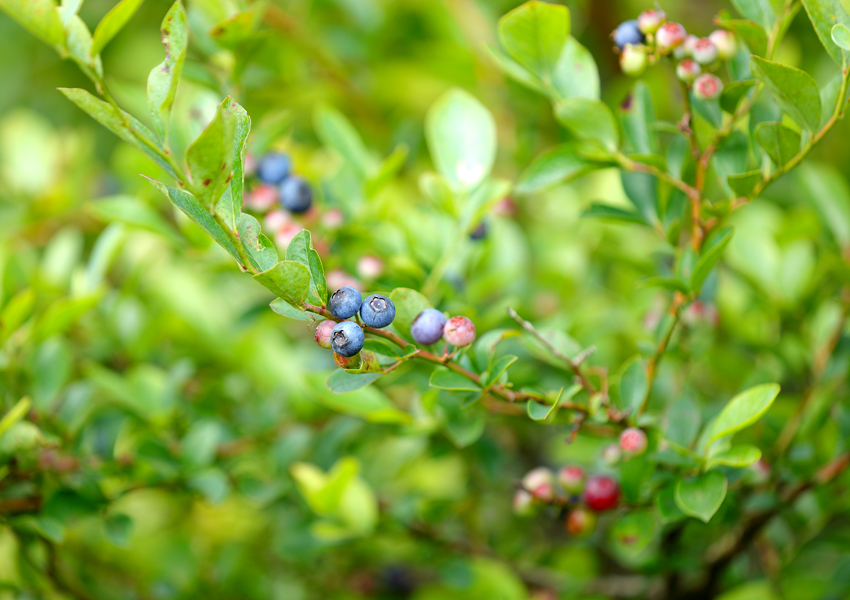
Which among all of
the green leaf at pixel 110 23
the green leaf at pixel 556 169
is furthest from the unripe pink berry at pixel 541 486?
the green leaf at pixel 110 23

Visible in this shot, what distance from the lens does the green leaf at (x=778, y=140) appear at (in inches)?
28.6

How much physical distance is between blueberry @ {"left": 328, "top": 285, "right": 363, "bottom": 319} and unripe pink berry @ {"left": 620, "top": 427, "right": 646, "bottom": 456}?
14.9 inches

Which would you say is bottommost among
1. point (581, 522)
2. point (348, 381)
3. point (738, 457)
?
point (581, 522)

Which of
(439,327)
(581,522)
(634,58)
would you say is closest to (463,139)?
(634,58)

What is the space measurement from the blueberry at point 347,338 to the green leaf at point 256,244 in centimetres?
9

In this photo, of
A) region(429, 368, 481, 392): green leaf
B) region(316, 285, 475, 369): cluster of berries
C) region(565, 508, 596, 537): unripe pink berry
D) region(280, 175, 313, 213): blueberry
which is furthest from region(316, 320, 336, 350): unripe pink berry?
region(565, 508, 596, 537): unripe pink berry

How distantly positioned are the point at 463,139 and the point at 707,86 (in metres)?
0.31

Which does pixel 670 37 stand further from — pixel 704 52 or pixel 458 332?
pixel 458 332

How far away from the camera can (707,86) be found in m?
0.79

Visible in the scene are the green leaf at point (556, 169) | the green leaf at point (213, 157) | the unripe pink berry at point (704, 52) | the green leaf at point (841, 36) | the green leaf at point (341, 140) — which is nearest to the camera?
the green leaf at point (213, 157)

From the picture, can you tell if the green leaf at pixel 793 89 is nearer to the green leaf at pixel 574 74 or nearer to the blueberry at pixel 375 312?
the green leaf at pixel 574 74

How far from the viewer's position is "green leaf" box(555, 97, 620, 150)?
83 cm

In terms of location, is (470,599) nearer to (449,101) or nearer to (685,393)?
(685,393)

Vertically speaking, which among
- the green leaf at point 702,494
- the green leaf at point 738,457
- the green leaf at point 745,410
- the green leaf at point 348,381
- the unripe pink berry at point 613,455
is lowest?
the unripe pink berry at point 613,455
